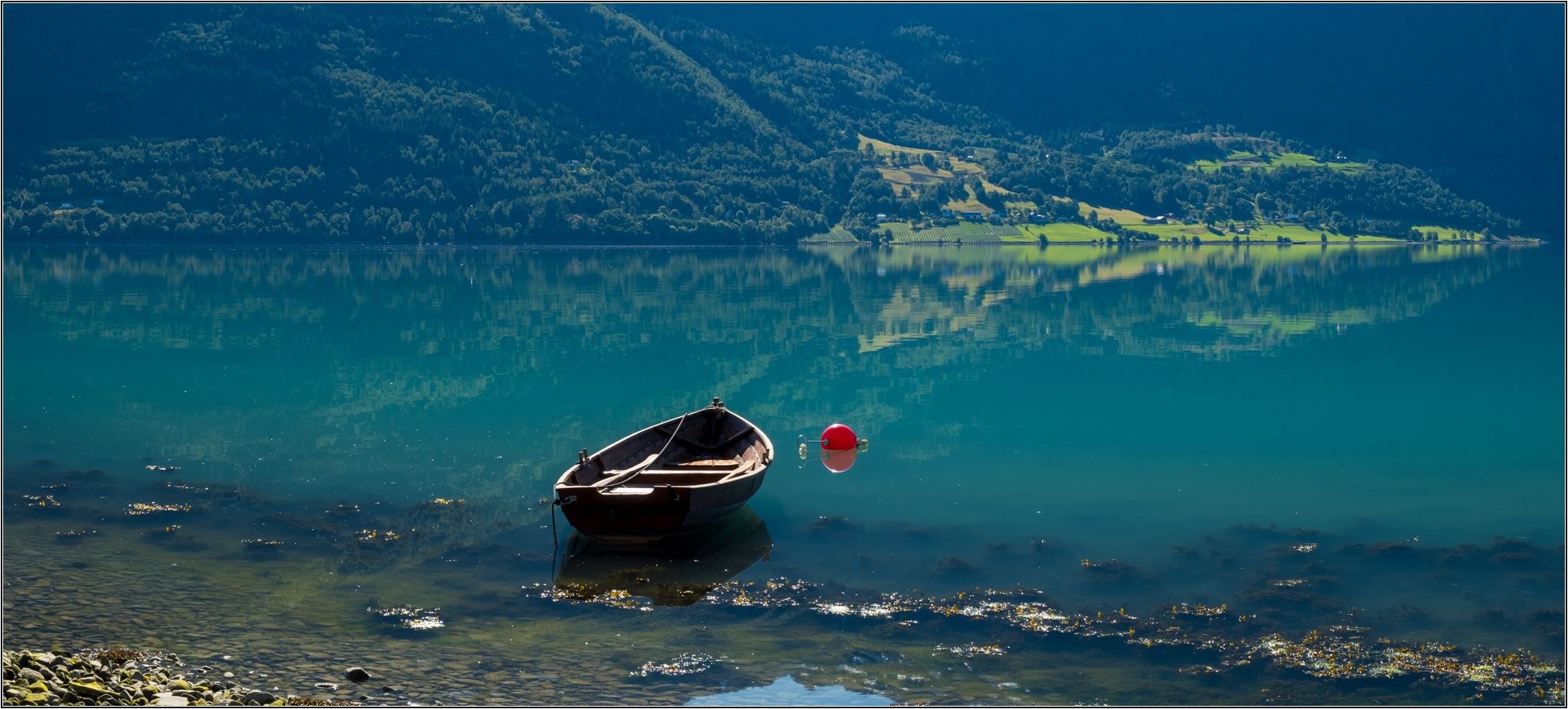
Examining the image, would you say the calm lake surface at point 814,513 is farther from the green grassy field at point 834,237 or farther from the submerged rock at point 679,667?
the green grassy field at point 834,237

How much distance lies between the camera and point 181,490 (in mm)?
24391

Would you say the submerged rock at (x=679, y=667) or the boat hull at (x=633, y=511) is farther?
the boat hull at (x=633, y=511)

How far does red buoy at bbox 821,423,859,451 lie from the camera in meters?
29.3

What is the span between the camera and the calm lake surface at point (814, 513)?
16.0 m

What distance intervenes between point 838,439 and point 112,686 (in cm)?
1782

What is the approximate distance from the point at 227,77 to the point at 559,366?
171483 millimetres

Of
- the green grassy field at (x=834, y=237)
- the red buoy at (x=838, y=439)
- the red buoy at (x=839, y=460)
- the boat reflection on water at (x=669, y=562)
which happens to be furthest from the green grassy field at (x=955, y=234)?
the boat reflection on water at (x=669, y=562)

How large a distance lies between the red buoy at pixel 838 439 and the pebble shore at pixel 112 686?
15515mm

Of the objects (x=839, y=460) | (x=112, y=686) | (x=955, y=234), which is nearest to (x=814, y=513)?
(x=839, y=460)

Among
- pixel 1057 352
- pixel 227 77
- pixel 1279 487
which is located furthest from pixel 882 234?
pixel 1279 487

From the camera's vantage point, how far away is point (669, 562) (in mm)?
20219

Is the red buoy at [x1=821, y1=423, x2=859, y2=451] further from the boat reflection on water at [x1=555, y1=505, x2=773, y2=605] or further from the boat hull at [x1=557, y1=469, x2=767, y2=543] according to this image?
the boat hull at [x1=557, y1=469, x2=767, y2=543]

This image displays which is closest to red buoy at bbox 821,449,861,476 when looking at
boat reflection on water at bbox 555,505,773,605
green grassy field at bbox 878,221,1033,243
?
boat reflection on water at bbox 555,505,773,605

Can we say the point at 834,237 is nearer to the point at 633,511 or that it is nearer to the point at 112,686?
the point at 633,511
